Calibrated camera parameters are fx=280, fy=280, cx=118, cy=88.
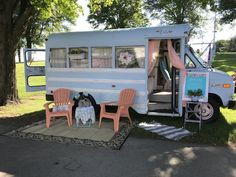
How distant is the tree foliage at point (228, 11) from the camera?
33356 mm

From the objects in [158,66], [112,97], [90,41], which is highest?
[90,41]

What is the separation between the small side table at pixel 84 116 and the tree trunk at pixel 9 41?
4122 mm

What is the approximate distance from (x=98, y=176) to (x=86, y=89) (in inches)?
182

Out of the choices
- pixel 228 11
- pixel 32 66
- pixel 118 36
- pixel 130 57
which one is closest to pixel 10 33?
pixel 32 66

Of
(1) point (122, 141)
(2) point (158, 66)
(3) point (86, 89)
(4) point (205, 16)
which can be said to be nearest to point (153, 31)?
(2) point (158, 66)

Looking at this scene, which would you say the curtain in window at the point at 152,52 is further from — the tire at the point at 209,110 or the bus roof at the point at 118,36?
the tire at the point at 209,110

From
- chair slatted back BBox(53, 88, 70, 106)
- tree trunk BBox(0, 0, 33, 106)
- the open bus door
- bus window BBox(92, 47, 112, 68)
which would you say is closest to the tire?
bus window BBox(92, 47, 112, 68)

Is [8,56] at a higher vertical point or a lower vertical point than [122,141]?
higher

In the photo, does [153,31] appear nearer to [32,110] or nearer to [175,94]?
[175,94]

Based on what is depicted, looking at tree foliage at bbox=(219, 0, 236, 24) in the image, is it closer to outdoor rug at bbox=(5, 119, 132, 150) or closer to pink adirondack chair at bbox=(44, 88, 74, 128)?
pink adirondack chair at bbox=(44, 88, 74, 128)

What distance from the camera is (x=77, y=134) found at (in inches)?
290

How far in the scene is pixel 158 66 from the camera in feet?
32.2

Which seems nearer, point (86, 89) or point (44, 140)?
point (44, 140)

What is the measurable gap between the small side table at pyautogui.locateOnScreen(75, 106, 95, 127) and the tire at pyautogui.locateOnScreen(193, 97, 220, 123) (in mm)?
3067
